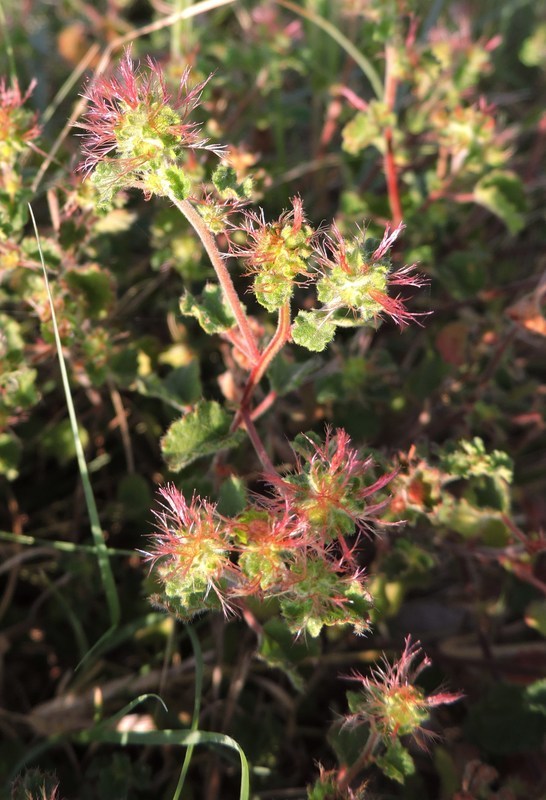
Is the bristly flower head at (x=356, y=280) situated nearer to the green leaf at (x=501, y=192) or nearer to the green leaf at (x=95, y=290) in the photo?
the green leaf at (x=95, y=290)

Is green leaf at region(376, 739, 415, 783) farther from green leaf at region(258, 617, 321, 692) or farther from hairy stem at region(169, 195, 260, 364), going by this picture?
hairy stem at region(169, 195, 260, 364)

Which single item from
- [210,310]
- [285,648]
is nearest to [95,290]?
[210,310]

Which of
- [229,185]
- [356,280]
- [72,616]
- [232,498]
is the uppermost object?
[229,185]

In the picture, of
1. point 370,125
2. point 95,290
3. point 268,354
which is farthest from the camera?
point 370,125

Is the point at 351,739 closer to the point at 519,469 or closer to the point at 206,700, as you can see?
the point at 206,700

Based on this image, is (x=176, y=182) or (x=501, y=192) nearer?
(x=176, y=182)

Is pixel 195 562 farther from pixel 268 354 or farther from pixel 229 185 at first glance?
pixel 229 185

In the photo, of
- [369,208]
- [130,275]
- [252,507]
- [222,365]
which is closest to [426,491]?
[252,507]

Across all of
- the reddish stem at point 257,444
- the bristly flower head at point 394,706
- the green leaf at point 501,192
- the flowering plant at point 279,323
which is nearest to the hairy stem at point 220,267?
the flowering plant at point 279,323
